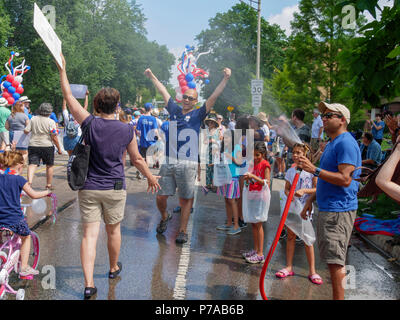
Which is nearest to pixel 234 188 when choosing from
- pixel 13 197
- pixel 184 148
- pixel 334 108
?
pixel 184 148

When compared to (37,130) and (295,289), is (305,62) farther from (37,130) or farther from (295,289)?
(295,289)

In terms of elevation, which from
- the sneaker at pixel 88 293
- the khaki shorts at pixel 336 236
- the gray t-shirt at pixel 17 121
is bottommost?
the sneaker at pixel 88 293

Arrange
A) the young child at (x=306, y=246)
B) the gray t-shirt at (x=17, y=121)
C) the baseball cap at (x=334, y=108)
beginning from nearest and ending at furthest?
the baseball cap at (x=334, y=108), the young child at (x=306, y=246), the gray t-shirt at (x=17, y=121)

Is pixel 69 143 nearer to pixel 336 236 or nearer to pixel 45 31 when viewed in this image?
pixel 45 31

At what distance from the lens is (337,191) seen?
3.51m

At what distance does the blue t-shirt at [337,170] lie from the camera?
→ 11.2ft

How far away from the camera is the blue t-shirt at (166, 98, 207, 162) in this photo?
5574 mm

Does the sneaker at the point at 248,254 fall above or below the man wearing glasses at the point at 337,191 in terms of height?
below

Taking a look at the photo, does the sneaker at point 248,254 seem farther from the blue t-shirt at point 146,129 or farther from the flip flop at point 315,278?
the blue t-shirt at point 146,129

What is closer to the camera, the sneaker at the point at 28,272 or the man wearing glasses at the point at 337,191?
the man wearing glasses at the point at 337,191

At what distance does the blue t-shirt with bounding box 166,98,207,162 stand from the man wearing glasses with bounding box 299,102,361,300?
7.51 feet

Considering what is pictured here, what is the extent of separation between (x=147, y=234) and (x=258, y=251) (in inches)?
68.5

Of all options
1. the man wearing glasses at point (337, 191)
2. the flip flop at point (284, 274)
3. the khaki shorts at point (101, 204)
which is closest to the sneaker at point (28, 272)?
the khaki shorts at point (101, 204)

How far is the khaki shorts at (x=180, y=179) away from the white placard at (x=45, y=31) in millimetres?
2515
